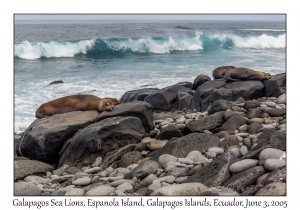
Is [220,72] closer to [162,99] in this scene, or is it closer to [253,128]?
[162,99]

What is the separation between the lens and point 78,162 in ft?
22.4

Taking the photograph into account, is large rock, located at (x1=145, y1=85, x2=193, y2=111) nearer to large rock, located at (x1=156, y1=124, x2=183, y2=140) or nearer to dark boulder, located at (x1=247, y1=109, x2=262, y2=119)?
dark boulder, located at (x1=247, y1=109, x2=262, y2=119)

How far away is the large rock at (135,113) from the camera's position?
299 inches

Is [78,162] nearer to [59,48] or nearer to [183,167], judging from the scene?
[183,167]

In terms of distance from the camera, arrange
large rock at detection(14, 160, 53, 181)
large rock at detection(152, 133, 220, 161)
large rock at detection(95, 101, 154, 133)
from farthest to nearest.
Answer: large rock at detection(95, 101, 154, 133)
large rock at detection(14, 160, 53, 181)
large rock at detection(152, 133, 220, 161)

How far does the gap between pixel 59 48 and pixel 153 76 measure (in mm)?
3246

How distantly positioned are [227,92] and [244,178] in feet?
19.4

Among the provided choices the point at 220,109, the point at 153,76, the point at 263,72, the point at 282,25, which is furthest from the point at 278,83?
the point at 282,25

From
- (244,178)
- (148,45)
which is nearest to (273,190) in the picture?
(244,178)

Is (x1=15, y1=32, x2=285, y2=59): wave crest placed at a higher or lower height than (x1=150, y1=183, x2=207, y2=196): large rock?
higher

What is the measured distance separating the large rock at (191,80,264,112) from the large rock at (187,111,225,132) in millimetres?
2549

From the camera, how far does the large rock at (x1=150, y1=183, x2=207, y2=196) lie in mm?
4320

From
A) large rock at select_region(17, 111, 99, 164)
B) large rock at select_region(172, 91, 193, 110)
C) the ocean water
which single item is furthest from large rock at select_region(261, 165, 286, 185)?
large rock at select_region(172, 91, 193, 110)

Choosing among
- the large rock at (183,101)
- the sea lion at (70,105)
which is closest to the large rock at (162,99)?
the large rock at (183,101)
